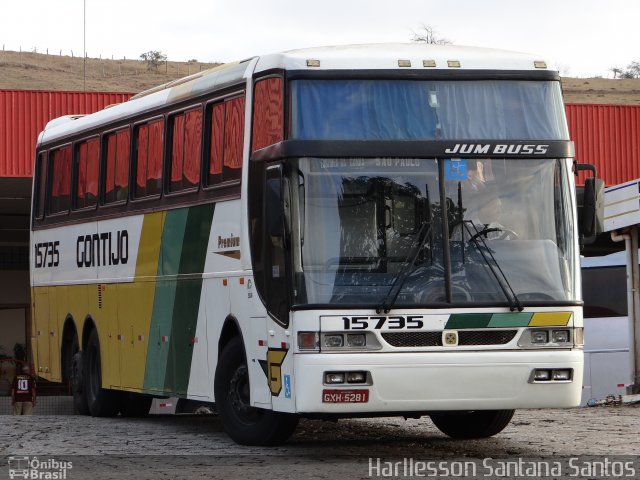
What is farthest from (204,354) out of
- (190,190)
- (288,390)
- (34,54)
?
(34,54)

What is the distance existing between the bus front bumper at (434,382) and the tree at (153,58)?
95918mm

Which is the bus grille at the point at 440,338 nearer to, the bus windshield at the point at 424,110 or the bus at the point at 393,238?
the bus at the point at 393,238

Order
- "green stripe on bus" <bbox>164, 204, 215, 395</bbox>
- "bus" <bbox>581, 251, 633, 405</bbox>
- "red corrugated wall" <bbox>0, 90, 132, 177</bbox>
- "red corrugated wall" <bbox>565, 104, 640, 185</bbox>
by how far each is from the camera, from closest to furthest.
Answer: "green stripe on bus" <bbox>164, 204, 215, 395</bbox>, "red corrugated wall" <bbox>0, 90, 132, 177</bbox>, "bus" <bbox>581, 251, 633, 405</bbox>, "red corrugated wall" <bbox>565, 104, 640, 185</bbox>

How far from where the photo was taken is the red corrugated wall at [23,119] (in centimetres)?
2944

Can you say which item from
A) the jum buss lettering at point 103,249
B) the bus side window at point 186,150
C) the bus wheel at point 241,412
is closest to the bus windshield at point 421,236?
the bus wheel at point 241,412

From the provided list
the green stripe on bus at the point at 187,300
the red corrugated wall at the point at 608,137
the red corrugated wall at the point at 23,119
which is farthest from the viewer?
the red corrugated wall at the point at 608,137

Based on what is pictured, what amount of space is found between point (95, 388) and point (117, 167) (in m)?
2.91

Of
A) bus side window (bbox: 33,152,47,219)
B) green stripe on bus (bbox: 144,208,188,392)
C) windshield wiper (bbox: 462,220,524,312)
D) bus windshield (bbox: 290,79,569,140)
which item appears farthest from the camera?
bus side window (bbox: 33,152,47,219)

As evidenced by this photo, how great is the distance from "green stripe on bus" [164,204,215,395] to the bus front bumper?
2.84 metres

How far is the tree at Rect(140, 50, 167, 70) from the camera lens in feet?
349

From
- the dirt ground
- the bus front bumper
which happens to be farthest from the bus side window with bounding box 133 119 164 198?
the dirt ground

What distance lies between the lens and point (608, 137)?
3203 cm

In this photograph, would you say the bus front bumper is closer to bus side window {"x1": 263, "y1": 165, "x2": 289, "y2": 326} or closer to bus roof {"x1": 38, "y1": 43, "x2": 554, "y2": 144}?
bus side window {"x1": 263, "y1": 165, "x2": 289, "y2": 326}

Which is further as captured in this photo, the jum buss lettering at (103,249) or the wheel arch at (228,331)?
the jum buss lettering at (103,249)
